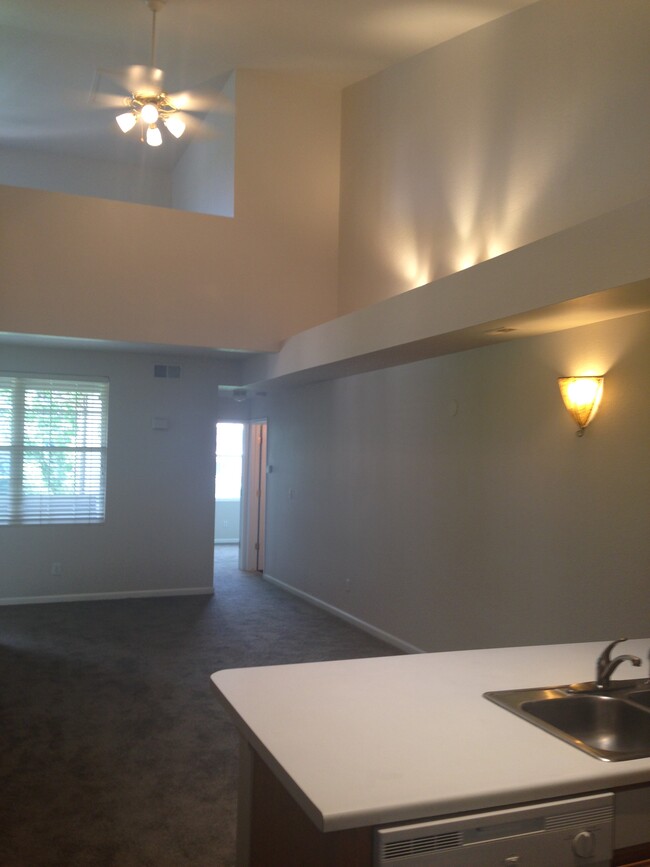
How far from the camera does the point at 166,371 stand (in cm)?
782

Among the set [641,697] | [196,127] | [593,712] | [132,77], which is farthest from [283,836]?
[196,127]

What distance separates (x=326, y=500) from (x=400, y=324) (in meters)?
2.91

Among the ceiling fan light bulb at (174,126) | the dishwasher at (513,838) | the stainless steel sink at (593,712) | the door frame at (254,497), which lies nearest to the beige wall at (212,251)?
the ceiling fan light bulb at (174,126)

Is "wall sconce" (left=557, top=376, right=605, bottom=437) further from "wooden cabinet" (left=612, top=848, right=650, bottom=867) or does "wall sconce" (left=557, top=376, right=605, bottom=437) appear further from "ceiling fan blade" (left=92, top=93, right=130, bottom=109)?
"ceiling fan blade" (left=92, top=93, right=130, bottom=109)

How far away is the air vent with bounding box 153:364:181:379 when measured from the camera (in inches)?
307

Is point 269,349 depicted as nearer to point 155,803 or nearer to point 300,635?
point 300,635

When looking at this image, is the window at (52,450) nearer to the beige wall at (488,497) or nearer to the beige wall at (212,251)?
the beige wall at (212,251)

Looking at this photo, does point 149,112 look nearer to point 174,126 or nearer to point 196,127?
point 174,126

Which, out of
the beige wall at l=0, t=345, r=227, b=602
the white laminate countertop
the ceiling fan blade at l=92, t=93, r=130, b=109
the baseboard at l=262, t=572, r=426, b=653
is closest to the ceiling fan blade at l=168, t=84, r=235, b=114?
the ceiling fan blade at l=92, t=93, r=130, b=109

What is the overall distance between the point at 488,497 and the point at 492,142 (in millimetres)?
2278

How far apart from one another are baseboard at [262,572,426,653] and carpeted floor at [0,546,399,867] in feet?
0.31

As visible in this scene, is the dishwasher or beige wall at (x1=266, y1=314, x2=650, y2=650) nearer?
the dishwasher

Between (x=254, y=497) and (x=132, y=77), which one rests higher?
(x=132, y=77)

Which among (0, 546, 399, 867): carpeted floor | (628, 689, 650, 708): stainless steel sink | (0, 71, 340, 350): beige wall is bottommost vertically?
(0, 546, 399, 867): carpeted floor
